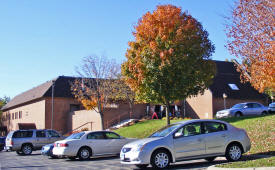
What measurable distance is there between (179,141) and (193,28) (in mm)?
9629

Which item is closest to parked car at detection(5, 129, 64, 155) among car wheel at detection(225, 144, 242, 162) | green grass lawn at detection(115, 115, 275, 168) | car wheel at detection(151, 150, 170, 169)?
green grass lawn at detection(115, 115, 275, 168)

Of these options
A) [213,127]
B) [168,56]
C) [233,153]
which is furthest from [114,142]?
[233,153]

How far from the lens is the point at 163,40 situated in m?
19.2

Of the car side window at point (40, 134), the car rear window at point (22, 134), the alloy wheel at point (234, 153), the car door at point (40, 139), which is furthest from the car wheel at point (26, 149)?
the alloy wheel at point (234, 153)

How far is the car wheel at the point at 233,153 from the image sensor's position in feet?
41.2

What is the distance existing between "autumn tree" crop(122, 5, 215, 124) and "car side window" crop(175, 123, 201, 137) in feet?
22.8

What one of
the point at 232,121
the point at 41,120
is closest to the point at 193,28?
the point at 232,121

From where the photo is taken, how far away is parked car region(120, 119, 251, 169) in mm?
11633

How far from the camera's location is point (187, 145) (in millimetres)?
11969

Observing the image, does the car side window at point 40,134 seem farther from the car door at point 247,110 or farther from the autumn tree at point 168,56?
the car door at point 247,110

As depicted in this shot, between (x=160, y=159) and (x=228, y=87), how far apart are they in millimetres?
27387

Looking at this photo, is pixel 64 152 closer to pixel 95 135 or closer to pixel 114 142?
pixel 95 135

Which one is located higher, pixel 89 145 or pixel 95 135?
pixel 95 135

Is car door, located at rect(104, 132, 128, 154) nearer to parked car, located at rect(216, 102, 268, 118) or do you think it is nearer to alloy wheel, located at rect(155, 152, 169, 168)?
alloy wheel, located at rect(155, 152, 169, 168)
